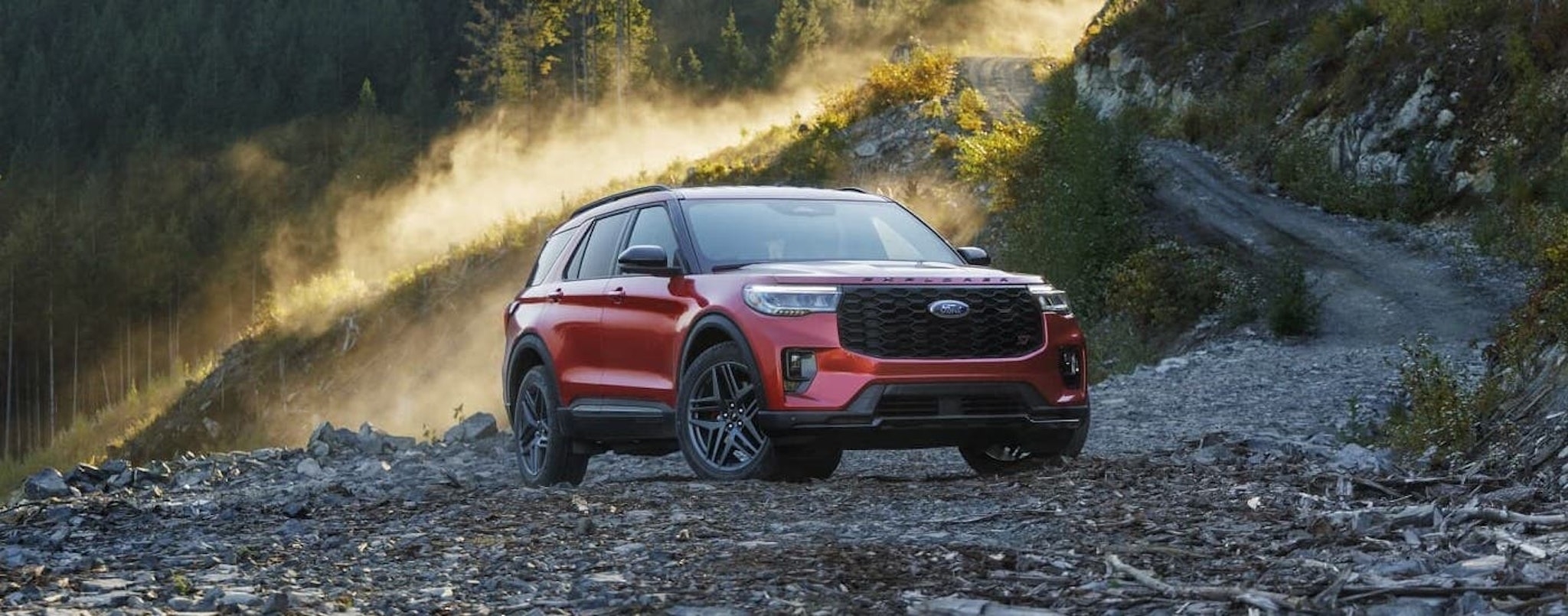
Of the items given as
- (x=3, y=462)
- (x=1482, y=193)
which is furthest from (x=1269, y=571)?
(x=3, y=462)

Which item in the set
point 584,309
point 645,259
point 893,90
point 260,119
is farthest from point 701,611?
point 260,119

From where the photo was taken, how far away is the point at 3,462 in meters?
45.5

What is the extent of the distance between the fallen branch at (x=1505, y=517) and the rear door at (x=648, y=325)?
4169 mm

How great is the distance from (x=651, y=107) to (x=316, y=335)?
43.4 m

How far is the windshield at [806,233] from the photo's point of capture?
952cm

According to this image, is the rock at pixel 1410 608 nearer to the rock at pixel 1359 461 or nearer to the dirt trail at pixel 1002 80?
the rock at pixel 1359 461

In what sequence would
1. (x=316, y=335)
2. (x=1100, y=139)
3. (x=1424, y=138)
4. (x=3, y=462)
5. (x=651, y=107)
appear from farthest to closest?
(x=651, y=107) → (x=3, y=462) → (x=316, y=335) → (x=1424, y=138) → (x=1100, y=139)

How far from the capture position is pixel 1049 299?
9078mm

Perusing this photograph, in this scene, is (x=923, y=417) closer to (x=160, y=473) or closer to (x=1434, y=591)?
(x=1434, y=591)

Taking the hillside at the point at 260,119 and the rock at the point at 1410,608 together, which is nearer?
the rock at the point at 1410,608

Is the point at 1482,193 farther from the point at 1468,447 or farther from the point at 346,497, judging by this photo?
the point at 346,497

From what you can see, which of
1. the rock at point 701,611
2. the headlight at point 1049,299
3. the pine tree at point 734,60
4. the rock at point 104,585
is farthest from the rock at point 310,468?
the pine tree at point 734,60

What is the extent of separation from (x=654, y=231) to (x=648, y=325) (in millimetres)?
749

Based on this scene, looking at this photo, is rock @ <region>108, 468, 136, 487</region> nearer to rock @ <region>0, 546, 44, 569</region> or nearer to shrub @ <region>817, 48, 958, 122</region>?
rock @ <region>0, 546, 44, 569</region>
